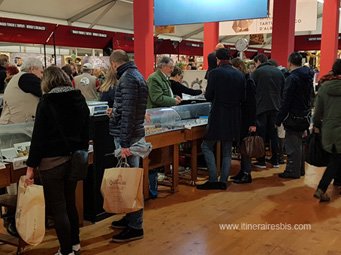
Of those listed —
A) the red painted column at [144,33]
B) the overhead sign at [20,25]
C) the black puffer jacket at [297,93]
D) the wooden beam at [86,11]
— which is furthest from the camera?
the wooden beam at [86,11]

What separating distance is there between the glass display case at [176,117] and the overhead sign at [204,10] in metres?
1.41

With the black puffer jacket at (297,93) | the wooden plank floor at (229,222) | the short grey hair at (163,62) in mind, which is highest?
the short grey hair at (163,62)

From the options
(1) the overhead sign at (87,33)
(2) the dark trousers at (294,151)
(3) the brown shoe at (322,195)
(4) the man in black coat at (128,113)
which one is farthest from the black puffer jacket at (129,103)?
(1) the overhead sign at (87,33)

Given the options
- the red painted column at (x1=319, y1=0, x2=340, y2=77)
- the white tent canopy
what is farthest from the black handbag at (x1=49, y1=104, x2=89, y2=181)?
the white tent canopy

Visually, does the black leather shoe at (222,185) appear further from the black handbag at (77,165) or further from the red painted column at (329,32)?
the red painted column at (329,32)

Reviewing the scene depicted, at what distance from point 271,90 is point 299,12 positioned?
598cm

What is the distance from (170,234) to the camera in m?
3.61

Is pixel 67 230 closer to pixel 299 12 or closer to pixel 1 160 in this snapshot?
pixel 1 160

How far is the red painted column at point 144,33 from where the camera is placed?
21.1 feet

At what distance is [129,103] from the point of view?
3199 millimetres

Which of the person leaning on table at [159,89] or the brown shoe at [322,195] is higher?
the person leaning on table at [159,89]

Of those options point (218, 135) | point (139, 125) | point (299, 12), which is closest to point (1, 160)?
point (139, 125)

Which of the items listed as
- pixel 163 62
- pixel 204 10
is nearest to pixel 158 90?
pixel 163 62

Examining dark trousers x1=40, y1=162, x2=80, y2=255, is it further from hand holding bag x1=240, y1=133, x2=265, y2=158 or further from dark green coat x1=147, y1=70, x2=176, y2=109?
hand holding bag x1=240, y1=133, x2=265, y2=158
